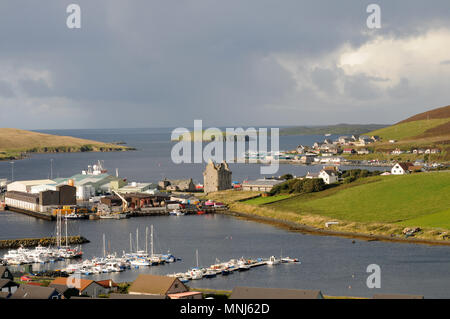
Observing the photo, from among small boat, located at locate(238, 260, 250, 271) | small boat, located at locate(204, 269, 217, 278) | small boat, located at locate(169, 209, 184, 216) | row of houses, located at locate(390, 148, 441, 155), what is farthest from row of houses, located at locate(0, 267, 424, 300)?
row of houses, located at locate(390, 148, 441, 155)

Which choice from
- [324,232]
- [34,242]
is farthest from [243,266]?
[34,242]

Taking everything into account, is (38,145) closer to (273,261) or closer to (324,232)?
(324,232)

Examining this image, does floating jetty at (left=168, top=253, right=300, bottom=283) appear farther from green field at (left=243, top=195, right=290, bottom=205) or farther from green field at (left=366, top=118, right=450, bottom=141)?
green field at (left=366, top=118, right=450, bottom=141)

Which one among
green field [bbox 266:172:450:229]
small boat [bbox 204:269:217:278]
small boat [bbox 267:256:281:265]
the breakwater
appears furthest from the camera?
green field [bbox 266:172:450:229]

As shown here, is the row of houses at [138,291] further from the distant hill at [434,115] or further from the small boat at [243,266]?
the distant hill at [434,115]
